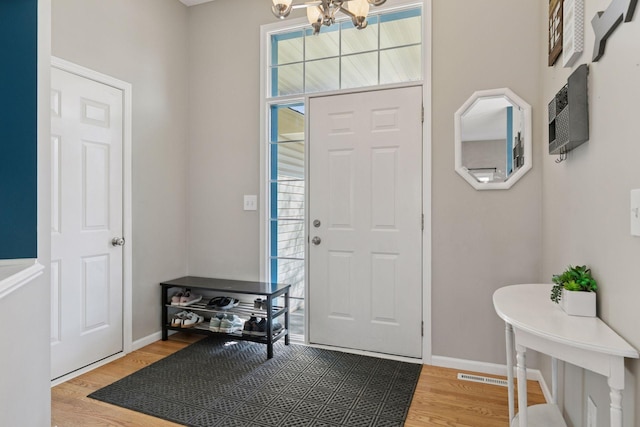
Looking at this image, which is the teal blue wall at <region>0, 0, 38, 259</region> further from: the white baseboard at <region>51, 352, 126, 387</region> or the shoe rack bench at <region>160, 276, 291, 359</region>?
the shoe rack bench at <region>160, 276, 291, 359</region>

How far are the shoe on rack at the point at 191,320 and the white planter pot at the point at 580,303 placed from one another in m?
2.70

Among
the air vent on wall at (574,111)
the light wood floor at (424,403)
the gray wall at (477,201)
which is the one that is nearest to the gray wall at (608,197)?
the air vent on wall at (574,111)

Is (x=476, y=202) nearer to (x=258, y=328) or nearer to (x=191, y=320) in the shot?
(x=258, y=328)

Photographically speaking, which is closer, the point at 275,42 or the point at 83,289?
the point at 83,289

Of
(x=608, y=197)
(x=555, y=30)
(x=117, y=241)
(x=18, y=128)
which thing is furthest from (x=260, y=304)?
(x=555, y=30)

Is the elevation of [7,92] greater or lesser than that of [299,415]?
greater

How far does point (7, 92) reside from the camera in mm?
1575

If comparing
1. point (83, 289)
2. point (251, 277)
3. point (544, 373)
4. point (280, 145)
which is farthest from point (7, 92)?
point (544, 373)

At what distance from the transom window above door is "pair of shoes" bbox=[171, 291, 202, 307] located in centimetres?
188

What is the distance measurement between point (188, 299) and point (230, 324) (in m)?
0.48

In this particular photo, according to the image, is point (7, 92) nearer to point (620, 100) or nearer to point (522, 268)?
point (620, 100)

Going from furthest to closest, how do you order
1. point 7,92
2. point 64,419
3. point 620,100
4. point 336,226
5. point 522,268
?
point 336,226 → point 522,268 → point 64,419 → point 7,92 → point 620,100

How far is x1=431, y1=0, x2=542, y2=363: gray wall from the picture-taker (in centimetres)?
246

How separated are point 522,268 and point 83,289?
2993mm
